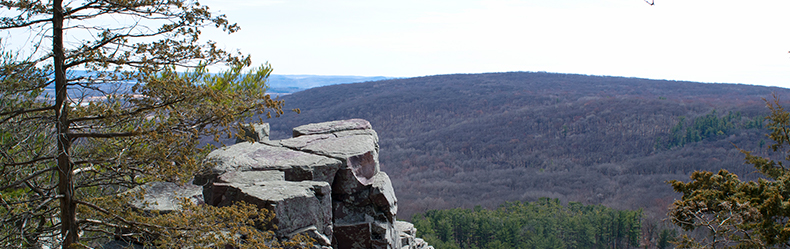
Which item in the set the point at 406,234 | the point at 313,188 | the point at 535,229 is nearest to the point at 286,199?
the point at 313,188

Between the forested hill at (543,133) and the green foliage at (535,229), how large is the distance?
10071 millimetres

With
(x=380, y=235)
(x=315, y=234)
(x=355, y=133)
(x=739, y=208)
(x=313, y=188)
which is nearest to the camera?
(x=315, y=234)

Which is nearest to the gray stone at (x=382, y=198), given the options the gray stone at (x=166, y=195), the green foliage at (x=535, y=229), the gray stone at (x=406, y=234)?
the gray stone at (x=406, y=234)

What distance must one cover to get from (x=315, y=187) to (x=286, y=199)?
71cm

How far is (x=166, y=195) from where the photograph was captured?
6.42 meters

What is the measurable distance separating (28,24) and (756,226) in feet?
46.4

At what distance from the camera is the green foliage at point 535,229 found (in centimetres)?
4262

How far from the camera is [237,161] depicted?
29.0ft

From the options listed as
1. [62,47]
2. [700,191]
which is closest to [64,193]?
[62,47]

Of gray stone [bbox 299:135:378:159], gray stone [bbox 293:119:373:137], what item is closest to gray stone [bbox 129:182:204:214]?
gray stone [bbox 299:135:378:159]

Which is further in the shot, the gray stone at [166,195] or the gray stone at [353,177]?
the gray stone at [353,177]

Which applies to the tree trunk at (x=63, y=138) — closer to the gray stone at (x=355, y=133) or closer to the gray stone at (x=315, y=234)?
the gray stone at (x=315, y=234)

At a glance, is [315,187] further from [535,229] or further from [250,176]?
[535,229]

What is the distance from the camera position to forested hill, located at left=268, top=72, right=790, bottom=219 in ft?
225
